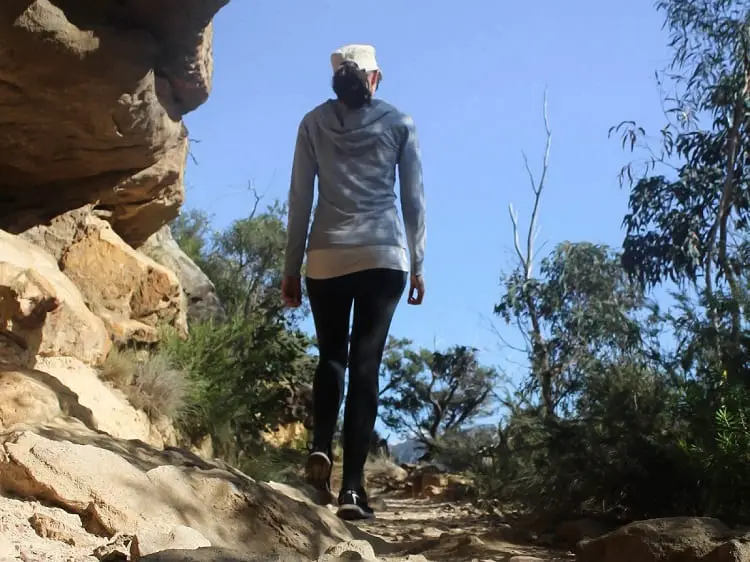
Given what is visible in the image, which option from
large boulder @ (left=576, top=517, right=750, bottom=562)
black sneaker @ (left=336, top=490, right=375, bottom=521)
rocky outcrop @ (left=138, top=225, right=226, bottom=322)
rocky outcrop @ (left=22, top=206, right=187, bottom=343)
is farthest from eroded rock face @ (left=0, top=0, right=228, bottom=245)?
large boulder @ (left=576, top=517, right=750, bottom=562)

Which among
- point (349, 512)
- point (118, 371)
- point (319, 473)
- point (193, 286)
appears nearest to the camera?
point (349, 512)

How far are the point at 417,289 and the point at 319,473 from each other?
0.92 meters

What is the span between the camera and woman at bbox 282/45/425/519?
3.34 m

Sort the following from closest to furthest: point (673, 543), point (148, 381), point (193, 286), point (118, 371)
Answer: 1. point (673, 543)
2. point (118, 371)
3. point (148, 381)
4. point (193, 286)

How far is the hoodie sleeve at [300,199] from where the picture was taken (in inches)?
144

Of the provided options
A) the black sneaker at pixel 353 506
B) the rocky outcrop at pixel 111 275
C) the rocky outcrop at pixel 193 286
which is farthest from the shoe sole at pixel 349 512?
the rocky outcrop at pixel 193 286

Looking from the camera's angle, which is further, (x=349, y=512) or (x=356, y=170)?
(x=356, y=170)

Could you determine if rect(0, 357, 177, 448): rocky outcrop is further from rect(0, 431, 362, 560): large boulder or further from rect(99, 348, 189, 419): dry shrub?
rect(0, 431, 362, 560): large boulder

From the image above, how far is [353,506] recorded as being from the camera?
10.4 feet

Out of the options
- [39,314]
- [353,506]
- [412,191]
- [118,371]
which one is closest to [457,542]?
[353,506]

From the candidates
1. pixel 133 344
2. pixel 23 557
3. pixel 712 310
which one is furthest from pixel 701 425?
pixel 133 344

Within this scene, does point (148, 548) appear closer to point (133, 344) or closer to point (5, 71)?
point (5, 71)

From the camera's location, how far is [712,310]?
4.38 m

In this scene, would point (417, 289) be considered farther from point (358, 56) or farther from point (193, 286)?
point (193, 286)
